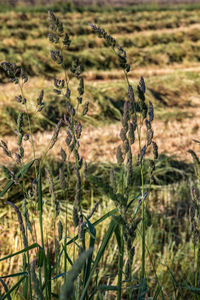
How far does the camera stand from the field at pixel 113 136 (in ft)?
3.49

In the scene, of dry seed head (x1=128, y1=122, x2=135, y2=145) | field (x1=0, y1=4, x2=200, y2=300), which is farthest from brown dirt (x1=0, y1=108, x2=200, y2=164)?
dry seed head (x1=128, y1=122, x2=135, y2=145)

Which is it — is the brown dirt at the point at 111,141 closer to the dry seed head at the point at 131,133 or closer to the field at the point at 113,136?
the field at the point at 113,136

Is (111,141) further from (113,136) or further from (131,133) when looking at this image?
(131,133)

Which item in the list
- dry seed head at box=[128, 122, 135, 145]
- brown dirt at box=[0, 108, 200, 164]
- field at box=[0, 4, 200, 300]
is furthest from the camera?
brown dirt at box=[0, 108, 200, 164]

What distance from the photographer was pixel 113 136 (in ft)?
8.64

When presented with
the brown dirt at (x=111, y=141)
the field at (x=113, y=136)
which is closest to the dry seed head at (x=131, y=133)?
the field at (x=113, y=136)

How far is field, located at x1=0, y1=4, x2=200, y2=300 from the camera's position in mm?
1063

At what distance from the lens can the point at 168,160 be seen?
211 centimetres

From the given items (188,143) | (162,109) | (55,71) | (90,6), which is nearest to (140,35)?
(90,6)

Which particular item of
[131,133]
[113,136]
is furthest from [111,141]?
[131,133]

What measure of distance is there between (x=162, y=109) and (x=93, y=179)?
358cm

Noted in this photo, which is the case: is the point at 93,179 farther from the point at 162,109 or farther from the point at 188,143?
the point at 162,109

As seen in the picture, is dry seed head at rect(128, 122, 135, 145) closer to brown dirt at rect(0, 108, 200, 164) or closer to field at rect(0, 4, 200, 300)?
field at rect(0, 4, 200, 300)

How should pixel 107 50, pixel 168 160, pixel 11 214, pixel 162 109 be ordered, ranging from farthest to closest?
pixel 107 50 → pixel 162 109 → pixel 168 160 → pixel 11 214
